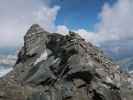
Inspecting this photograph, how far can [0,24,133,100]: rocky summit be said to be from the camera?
87375mm

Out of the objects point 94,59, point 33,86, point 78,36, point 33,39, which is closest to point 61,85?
point 33,86

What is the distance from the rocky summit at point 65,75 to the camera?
87375 mm

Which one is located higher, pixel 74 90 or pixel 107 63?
pixel 107 63

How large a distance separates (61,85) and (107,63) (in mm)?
24913

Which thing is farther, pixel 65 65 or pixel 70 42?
pixel 70 42

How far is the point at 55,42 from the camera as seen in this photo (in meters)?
123

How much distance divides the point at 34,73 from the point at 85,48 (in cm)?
1998

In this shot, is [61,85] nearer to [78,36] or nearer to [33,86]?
[33,86]

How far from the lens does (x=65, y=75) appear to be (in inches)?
3824

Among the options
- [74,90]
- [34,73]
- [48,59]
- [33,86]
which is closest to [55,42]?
[48,59]

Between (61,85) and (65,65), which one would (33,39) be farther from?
(61,85)

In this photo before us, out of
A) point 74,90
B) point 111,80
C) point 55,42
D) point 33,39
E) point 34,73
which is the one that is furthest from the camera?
point 33,39

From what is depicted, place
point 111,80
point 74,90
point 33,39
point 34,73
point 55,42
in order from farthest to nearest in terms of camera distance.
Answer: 1. point 33,39
2. point 55,42
3. point 34,73
4. point 111,80
5. point 74,90

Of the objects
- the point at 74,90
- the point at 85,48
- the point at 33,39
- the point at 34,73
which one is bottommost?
the point at 74,90
